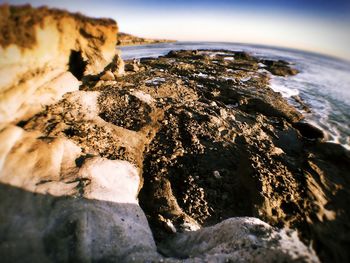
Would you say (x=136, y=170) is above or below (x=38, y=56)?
below

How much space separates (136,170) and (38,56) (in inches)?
195

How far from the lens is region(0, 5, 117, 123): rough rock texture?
6.10 m

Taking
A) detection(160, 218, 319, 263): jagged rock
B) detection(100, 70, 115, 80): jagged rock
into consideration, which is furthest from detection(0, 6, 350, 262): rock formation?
detection(100, 70, 115, 80): jagged rock

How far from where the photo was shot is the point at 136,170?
7785 mm

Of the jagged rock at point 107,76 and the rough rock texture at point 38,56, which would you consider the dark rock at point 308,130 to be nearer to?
the jagged rock at point 107,76

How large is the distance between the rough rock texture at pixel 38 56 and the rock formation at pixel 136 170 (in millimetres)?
44

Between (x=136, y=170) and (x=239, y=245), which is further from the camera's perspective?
(x=136, y=170)

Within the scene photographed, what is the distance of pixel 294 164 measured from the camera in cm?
937

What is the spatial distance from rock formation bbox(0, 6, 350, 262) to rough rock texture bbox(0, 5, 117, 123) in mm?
44

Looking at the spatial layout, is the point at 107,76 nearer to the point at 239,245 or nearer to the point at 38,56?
the point at 38,56

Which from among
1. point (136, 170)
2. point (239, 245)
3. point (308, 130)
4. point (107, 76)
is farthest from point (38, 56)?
point (308, 130)

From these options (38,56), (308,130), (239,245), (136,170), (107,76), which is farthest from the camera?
(107,76)

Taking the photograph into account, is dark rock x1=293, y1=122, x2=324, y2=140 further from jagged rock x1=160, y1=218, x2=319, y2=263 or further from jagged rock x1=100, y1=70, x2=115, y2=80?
jagged rock x1=100, y1=70, x2=115, y2=80

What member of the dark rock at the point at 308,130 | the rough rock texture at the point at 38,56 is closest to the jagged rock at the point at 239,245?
the rough rock texture at the point at 38,56
